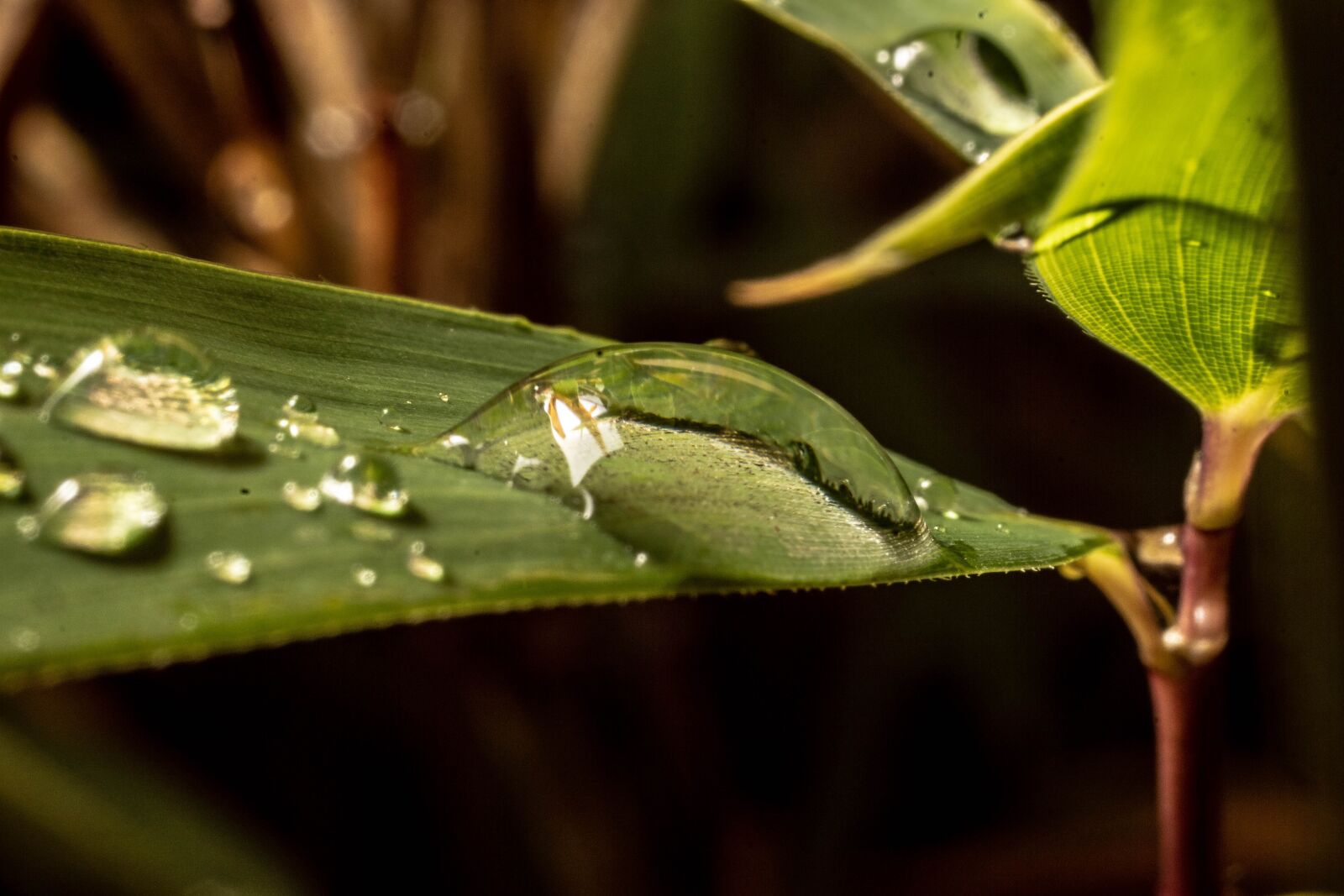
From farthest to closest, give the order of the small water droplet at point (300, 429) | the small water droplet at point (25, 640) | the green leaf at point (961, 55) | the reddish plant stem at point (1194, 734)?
the green leaf at point (961, 55) → the reddish plant stem at point (1194, 734) → the small water droplet at point (300, 429) → the small water droplet at point (25, 640)

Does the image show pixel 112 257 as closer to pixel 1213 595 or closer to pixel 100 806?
pixel 1213 595

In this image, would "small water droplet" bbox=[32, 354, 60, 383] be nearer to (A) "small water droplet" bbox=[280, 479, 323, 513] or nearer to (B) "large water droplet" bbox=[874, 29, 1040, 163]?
(A) "small water droplet" bbox=[280, 479, 323, 513]

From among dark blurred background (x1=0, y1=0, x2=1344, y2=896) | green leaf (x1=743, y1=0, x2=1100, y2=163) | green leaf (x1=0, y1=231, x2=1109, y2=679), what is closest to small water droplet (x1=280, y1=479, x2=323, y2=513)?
green leaf (x1=0, y1=231, x2=1109, y2=679)

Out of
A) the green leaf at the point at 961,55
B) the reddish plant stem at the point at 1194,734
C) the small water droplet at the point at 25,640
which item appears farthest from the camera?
the green leaf at the point at 961,55

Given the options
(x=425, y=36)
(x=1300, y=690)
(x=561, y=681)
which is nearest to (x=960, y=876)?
(x=1300, y=690)

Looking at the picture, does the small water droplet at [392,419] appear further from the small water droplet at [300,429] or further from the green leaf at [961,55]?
the green leaf at [961,55]

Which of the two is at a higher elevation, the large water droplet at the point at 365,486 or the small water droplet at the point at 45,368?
the small water droplet at the point at 45,368

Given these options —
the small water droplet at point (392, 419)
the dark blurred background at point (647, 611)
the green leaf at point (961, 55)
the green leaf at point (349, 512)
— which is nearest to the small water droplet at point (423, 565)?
the green leaf at point (349, 512)

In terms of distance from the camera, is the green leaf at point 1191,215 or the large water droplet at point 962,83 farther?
the large water droplet at point 962,83
